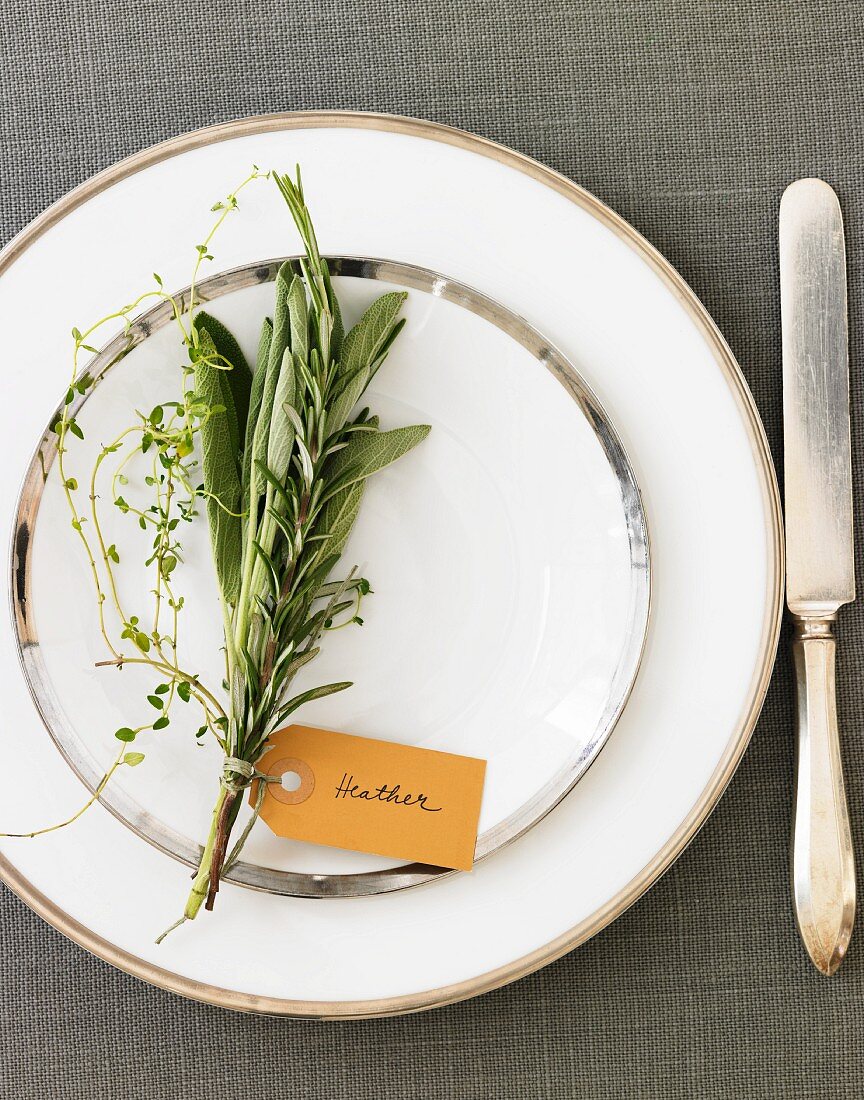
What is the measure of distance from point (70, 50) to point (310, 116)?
25 cm

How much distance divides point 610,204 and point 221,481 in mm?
399

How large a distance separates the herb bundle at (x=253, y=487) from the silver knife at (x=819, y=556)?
1.01 feet

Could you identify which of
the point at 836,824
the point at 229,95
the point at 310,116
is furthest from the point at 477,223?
the point at 836,824

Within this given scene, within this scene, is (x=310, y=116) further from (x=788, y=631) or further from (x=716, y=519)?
(x=788, y=631)

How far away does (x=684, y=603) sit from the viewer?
0.61 meters

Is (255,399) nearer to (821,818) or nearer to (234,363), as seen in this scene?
(234,363)

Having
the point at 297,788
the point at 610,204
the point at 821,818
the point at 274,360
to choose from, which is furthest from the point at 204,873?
the point at 610,204

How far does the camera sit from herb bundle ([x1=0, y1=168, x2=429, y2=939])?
1.80ft

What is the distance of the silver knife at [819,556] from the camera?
2.10 feet

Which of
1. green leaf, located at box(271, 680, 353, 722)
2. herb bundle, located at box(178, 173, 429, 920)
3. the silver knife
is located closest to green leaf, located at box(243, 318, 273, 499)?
herb bundle, located at box(178, 173, 429, 920)

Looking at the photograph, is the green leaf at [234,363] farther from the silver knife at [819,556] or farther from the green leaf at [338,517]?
the silver knife at [819,556]

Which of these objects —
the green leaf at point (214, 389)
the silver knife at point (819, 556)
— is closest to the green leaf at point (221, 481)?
the green leaf at point (214, 389)

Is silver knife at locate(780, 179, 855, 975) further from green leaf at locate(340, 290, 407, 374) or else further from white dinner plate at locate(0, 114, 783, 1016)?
green leaf at locate(340, 290, 407, 374)

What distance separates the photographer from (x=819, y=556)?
64cm
